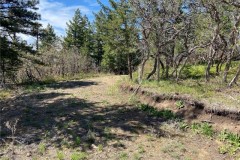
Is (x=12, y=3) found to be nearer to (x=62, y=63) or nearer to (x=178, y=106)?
(x=62, y=63)

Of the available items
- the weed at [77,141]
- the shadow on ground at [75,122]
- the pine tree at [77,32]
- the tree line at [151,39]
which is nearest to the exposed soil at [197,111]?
the shadow on ground at [75,122]

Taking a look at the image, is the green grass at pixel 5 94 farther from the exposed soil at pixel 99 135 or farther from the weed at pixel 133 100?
the weed at pixel 133 100

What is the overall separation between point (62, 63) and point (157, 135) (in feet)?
61.3

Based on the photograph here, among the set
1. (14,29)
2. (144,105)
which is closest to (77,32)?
(14,29)

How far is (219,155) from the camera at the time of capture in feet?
18.4

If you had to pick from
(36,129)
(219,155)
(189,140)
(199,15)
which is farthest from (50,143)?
(199,15)

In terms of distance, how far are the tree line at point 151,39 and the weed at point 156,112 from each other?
7.37 ft

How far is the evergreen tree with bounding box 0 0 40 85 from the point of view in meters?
Result: 15.6

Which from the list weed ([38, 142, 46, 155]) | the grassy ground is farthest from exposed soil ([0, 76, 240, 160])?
the grassy ground

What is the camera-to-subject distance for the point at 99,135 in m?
6.75

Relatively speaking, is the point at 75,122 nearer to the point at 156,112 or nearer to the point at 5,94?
the point at 156,112

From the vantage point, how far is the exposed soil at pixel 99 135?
571 cm

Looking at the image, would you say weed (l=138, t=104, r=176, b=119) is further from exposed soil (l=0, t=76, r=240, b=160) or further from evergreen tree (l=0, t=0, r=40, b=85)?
evergreen tree (l=0, t=0, r=40, b=85)

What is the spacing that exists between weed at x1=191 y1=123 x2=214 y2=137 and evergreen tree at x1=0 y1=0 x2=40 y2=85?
12.5 meters
